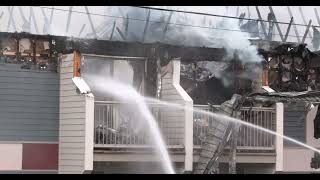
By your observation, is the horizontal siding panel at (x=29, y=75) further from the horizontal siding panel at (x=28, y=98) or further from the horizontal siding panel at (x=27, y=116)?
the horizontal siding panel at (x=27, y=116)

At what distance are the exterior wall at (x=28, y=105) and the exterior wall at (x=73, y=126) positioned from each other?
227 millimetres

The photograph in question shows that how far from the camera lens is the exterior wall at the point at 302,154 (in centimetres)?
1602

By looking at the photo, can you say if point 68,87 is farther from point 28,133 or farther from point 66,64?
point 28,133

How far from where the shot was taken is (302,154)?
16.2 m

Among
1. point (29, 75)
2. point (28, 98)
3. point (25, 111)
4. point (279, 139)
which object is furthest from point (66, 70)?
point (279, 139)

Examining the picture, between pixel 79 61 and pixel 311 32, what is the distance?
7475mm

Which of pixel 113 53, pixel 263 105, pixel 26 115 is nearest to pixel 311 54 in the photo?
pixel 263 105

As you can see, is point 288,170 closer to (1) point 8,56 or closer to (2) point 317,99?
(2) point 317,99

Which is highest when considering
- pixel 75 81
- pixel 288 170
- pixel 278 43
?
pixel 278 43

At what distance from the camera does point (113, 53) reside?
565 inches

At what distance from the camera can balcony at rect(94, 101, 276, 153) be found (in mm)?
13445

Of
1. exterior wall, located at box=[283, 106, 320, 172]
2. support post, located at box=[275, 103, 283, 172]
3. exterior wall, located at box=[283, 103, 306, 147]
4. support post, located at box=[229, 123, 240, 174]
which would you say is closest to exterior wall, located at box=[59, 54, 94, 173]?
support post, located at box=[229, 123, 240, 174]

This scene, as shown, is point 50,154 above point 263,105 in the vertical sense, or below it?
below

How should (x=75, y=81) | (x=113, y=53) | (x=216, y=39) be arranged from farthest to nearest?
(x=216, y=39), (x=113, y=53), (x=75, y=81)
